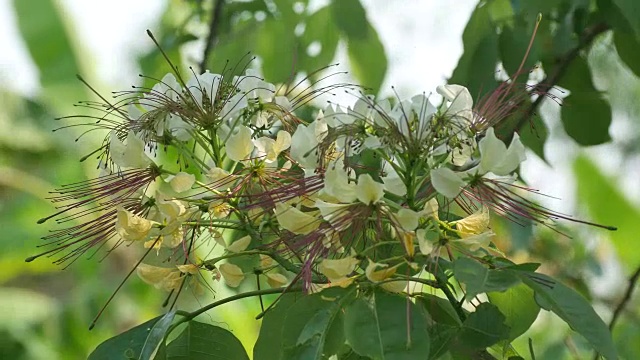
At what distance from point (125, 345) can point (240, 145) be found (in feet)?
0.63

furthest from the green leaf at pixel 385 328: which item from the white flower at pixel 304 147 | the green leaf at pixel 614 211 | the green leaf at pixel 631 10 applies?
the green leaf at pixel 614 211

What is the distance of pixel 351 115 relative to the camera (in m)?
0.70

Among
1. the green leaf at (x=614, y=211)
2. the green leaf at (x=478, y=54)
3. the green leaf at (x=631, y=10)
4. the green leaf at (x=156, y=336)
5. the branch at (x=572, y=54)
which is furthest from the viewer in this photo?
the green leaf at (x=614, y=211)

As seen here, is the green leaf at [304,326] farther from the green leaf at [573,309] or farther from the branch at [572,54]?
the branch at [572,54]

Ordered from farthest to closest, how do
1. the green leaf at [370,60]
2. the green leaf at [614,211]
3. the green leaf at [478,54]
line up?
the green leaf at [614,211] < the green leaf at [370,60] < the green leaf at [478,54]

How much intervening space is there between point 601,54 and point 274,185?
158cm

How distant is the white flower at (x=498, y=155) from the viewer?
648mm

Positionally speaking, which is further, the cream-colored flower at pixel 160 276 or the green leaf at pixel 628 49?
the green leaf at pixel 628 49

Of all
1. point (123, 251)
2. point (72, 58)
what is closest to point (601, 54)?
point (72, 58)

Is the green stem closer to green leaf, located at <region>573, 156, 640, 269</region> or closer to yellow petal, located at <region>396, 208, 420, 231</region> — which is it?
yellow petal, located at <region>396, 208, 420, 231</region>

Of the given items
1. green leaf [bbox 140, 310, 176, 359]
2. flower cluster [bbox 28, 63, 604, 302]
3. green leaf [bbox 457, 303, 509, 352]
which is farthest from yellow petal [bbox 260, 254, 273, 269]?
green leaf [bbox 457, 303, 509, 352]

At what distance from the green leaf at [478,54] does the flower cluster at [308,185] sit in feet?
1.34

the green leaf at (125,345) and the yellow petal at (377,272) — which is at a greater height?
the yellow petal at (377,272)

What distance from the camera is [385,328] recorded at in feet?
1.92
